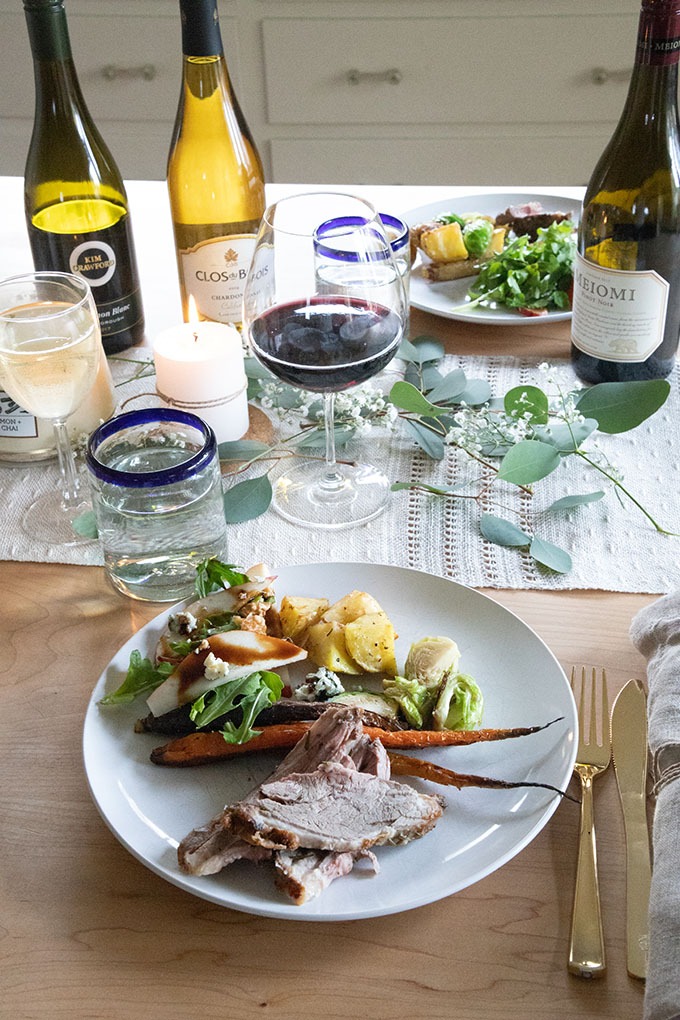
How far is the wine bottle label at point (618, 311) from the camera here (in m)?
1.16

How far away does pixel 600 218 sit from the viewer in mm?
1275

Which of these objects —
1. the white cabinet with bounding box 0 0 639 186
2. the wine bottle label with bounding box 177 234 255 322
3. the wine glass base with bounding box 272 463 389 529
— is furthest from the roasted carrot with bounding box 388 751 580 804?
the white cabinet with bounding box 0 0 639 186

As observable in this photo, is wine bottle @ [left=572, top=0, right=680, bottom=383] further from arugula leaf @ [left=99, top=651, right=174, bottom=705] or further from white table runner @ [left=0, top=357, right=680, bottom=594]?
arugula leaf @ [left=99, top=651, right=174, bottom=705]

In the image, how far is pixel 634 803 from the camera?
74 centimetres

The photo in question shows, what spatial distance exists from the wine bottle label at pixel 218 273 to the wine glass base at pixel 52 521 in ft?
1.12

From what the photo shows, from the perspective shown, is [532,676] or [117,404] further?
[117,404]

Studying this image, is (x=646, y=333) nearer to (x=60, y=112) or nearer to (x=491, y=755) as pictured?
(x=491, y=755)

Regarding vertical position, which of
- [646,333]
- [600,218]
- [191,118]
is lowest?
[646,333]

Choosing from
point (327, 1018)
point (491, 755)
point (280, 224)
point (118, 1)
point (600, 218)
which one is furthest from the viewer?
point (118, 1)

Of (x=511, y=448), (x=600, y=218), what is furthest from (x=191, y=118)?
(x=511, y=448)

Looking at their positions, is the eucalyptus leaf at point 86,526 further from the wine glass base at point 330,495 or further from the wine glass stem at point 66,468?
the wine glass base at point 330,495

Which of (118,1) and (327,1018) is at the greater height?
(118,1)

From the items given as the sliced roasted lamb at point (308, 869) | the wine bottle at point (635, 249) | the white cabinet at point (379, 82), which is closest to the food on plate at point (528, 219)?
the wine bottle at point (635, 249)

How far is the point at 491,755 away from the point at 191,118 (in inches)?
40.9
